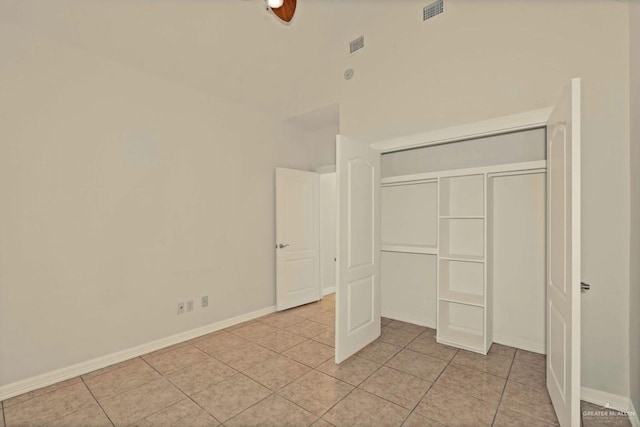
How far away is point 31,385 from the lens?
2.50 metres

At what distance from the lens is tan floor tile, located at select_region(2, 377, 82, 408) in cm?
235

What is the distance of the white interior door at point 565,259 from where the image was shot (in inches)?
66.6

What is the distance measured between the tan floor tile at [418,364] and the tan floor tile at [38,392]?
283cm

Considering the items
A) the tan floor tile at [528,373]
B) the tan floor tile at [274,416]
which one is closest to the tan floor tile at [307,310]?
the tan floor tile at [274,416]

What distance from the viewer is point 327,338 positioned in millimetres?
3510

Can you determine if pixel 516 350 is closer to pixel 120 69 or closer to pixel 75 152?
pixel 75 152

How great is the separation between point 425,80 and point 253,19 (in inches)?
77.1

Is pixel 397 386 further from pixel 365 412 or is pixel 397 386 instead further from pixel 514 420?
pixel 514 420

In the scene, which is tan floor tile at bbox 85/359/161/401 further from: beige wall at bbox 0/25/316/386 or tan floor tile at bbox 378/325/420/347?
tan floor tile at bbox 378/325/420/347

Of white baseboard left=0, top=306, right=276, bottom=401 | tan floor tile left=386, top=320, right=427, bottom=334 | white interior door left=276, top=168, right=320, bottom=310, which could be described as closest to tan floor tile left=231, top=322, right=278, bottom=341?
white baseboard left=0, top=306, right=276, bottom=401

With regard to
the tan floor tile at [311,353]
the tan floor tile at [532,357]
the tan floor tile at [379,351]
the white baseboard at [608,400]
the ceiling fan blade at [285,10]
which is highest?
the ceiling fan blade at [285,10]

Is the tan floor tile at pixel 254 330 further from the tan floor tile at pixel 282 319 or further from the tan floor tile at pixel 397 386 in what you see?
the tan floor tile at pixel 397 386

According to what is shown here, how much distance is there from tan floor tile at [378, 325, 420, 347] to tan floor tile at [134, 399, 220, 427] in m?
2.01

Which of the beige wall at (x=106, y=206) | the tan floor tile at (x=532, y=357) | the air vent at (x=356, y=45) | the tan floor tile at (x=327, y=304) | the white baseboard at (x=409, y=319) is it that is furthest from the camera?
the tan floor tile at (x=327, y=304)
